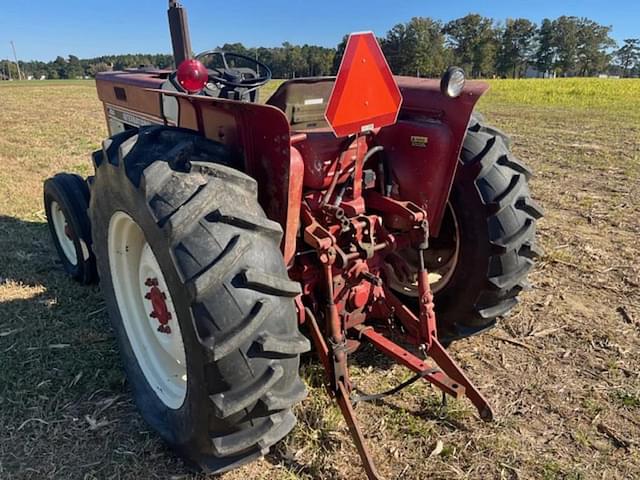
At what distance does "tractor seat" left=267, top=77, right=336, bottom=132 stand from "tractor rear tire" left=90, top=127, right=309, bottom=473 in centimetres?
53

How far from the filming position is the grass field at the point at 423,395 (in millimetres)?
2266

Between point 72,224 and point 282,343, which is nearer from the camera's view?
point 282,343

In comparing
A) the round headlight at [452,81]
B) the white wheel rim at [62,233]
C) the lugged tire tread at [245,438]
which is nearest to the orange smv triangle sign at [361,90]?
the round headlight at [452,81]

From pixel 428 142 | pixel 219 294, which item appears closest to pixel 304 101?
pixel 428 142

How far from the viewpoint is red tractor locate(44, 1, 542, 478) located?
1.74 meters

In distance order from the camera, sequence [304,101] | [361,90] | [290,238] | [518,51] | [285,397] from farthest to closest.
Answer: [518,51], [304,101], [290,238], [361,90], [285,397]

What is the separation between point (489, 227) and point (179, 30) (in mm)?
2353

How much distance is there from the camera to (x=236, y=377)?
5.70 ft

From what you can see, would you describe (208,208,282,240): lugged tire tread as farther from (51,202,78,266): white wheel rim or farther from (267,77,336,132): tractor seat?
(51,202,78,266): white wheel rim

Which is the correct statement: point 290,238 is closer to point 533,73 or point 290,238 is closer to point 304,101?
point 304,101

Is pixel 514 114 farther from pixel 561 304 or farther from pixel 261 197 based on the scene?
pixel 261 197

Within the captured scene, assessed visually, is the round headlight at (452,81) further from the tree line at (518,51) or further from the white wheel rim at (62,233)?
the tree line at (518,51)

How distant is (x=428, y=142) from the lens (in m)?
2.55

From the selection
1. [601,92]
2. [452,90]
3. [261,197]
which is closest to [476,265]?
[452,90]
